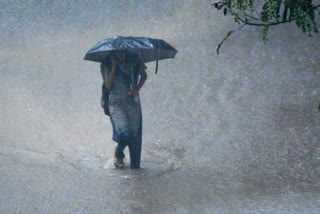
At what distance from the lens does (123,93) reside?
786 centimetres

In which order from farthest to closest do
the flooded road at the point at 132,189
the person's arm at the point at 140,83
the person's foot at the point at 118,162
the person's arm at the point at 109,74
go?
the person's foot at the point at 118,162 < the person's arm at the point at 140,83 < the person's arm at the point at 109,74 < the flooded road at the point at 132,189

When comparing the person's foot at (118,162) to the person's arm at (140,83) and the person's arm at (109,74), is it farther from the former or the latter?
the person's arm at (109,74)

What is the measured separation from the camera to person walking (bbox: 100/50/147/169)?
307 inches

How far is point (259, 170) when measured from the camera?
834cm

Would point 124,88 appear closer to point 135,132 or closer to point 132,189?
point 135,132

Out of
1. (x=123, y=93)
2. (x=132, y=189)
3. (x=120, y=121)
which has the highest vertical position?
(x=123, y=93)

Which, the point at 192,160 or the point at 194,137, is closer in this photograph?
the point at 192,160

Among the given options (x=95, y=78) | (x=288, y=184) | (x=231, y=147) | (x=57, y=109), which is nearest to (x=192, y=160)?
(x=231, y=147)

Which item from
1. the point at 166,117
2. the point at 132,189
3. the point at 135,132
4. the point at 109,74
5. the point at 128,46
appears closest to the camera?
the point at 132,189

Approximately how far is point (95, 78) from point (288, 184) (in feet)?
21.1

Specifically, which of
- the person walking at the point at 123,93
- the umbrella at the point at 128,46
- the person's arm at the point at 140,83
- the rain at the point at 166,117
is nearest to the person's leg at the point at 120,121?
the person walking at the point at 123,93

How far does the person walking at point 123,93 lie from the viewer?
779 cm

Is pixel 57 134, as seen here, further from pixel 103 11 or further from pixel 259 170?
pixel 103 11

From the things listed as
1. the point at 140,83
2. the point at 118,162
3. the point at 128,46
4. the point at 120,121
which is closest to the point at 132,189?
the point at 118,162
